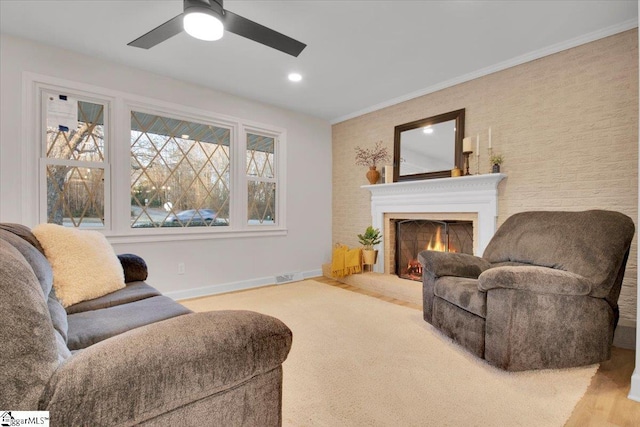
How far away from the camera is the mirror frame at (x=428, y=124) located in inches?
133

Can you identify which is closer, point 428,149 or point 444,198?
point 444,198

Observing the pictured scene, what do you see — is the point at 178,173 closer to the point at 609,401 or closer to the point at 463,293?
the point at 463,293

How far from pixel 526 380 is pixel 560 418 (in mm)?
322

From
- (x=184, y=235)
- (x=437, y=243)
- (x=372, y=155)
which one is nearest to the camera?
(x=184, y=235)

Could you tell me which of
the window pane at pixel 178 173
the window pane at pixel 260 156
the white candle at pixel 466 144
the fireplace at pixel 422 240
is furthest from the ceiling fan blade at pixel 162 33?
the fireplace at pixel 422 240

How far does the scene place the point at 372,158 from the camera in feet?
14.1

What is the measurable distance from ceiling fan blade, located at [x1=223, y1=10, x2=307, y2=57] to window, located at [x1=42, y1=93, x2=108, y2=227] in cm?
188

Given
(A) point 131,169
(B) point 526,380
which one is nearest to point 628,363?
(B) point 526,380

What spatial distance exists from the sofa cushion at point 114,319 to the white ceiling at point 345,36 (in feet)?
6.63

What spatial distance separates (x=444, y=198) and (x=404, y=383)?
2297 millimetres

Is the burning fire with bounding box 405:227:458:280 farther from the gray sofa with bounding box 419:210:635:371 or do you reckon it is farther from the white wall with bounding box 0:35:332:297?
the gray sofa with bounding box 419:210:635:371

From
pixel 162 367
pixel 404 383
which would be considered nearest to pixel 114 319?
pixel 162 367

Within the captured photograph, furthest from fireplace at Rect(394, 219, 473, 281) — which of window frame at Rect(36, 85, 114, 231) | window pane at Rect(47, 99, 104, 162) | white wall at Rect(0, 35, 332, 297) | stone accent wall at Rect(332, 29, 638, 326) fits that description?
window pane at Rect(47, 99, 104, 162)

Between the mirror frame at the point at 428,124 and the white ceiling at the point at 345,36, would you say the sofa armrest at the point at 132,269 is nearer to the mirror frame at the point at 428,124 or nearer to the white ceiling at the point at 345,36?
the white ceiling at the point at 345,36
